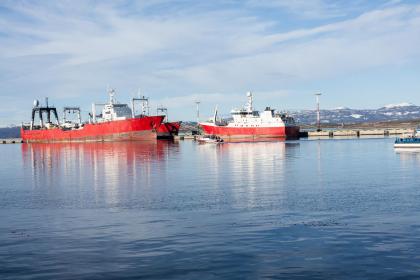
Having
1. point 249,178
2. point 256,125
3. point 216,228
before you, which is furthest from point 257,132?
point 216,228

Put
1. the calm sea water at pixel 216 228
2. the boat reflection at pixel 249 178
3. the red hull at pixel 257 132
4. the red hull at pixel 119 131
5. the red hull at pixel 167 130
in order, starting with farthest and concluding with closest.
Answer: the red hull at pixel 167 130 → the red hull at pixel 257 132 → the red hull at pixel 119 131 → the boat reflection at pixel 249 178 → the calm sea water at pixel 216 228

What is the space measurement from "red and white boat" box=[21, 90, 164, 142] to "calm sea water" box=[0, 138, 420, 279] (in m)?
90.6

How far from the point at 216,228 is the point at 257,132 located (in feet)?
365

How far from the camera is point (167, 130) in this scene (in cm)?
14275

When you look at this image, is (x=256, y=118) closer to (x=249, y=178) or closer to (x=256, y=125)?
(x=256, y=125)

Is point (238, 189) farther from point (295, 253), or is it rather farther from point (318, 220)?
point (295, 253)

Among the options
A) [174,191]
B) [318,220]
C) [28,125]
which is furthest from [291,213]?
[28,125]

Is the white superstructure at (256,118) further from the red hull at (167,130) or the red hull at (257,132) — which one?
the red hull at (167,130)

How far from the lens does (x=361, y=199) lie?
30.0m

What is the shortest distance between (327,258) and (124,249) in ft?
24.6

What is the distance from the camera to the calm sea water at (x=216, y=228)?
56.7 feet

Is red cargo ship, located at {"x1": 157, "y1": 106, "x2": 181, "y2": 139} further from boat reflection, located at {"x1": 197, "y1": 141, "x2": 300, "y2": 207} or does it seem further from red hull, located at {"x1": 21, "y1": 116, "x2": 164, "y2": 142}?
boat reflection, located at {"x1": 197, "y1": 141, "x2": 300, "y2": 207}

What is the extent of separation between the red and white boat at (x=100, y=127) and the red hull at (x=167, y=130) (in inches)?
150

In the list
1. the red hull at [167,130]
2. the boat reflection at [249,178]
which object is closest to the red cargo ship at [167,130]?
the red hull at [167,130]
